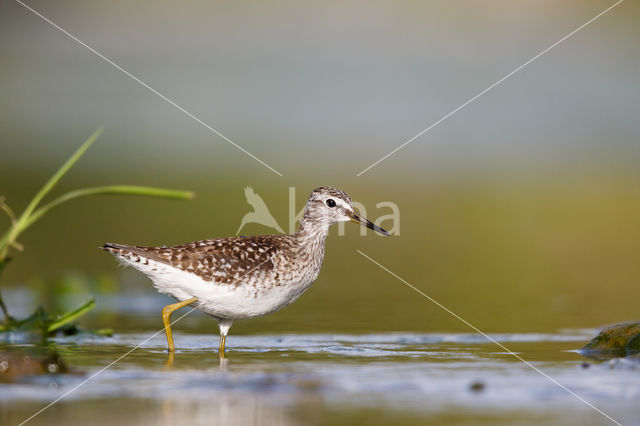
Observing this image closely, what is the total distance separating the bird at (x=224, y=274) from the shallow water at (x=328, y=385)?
394 mm

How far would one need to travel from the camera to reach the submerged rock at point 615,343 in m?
10.1

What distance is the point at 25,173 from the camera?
26703 mm

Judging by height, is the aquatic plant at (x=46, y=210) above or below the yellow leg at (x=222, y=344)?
above

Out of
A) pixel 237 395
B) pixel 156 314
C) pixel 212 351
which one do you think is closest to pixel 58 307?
pixel 156 314

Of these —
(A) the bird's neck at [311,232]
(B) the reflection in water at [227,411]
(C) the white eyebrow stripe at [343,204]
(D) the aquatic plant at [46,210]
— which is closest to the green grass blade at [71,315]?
(D) the aquatic plant at [46,210]

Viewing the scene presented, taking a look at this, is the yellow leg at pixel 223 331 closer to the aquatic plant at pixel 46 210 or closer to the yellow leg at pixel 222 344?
the yellow leg at pixel 222 344

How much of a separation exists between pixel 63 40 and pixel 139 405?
37.3 metres

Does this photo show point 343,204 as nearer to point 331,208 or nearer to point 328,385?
point 331,208

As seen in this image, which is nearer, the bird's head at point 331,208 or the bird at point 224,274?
the bird at point 224,274

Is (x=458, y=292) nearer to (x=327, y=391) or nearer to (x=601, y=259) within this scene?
(x=601, y=259)

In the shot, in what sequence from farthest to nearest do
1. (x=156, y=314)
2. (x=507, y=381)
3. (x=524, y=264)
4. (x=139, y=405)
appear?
(x=524, y=264), (x=156, y=314), (x=507, y=381), (x=139, y=405)

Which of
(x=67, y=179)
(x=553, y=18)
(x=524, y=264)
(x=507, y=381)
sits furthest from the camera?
(x=553, y=18)

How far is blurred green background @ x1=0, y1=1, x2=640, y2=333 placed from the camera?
14.9 meters

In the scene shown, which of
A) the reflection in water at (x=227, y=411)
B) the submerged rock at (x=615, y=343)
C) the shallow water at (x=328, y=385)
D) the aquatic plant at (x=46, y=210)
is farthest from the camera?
the aquatic plant at (x=46, y=210)
